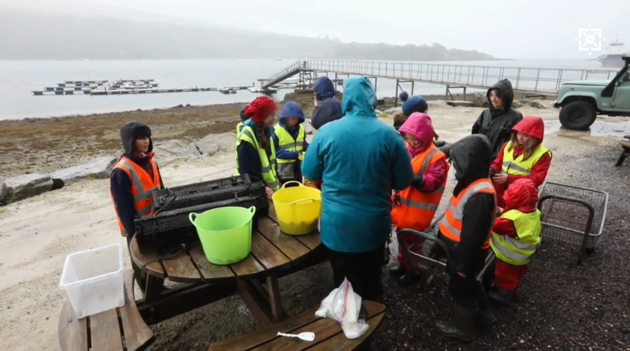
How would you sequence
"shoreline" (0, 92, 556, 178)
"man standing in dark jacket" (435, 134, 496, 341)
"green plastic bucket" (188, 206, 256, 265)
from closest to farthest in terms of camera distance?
"green plastic bucket" (188, 206, 256, 265)
"man standing in dark jacket" (435, 134, 496, 341)
"shoreline" (0, 92, 556, 178)

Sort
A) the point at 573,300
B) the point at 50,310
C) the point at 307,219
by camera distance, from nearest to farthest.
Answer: the point at 307,219, the point at 573,300, the point at 50,310

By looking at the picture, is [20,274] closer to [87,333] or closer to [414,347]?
[87,333]

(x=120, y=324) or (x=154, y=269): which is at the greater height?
(x=154, y=269)

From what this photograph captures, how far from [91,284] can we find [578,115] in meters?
12.9

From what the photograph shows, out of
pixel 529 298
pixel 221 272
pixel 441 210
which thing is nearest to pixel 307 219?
pixel 221 272

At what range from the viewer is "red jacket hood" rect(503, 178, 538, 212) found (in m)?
2.61

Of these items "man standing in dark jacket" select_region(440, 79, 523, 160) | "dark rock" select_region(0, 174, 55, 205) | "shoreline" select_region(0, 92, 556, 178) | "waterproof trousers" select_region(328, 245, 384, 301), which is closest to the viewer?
"waterproof trousers" select_region(328, 245, 384, 301)

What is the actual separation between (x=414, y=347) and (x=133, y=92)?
1928 inches

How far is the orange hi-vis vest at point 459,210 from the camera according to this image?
6.98 ft

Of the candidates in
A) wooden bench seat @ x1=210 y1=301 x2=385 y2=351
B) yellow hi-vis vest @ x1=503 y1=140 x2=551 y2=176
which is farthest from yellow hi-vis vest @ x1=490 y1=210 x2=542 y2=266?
wooden bench seat @ x1=210 y1=301 x2=385 y2=351

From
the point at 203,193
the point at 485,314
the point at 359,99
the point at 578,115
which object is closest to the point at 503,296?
the point at 485,314

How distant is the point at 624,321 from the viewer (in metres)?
2.65

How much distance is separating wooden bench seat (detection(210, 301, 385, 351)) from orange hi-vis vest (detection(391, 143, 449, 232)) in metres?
1.10

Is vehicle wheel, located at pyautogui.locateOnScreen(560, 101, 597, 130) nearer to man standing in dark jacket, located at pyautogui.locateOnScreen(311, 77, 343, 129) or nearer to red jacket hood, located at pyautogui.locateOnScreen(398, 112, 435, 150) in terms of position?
man standing in dark jacket, located at pyautogui.locateOnScreen(311, 77, 343, 129)
